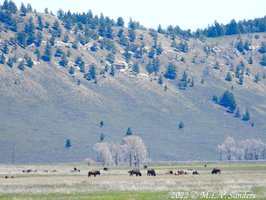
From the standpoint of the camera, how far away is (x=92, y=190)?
207ft

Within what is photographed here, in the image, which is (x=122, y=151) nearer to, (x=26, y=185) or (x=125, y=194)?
(x=26, y=185)

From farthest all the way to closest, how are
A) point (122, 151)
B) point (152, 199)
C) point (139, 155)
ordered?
point (122, 151), point (139, 155), point (152, 199)

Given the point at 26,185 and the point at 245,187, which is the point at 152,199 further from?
the point at 26,185

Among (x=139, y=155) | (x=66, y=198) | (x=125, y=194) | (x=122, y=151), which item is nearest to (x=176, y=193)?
(x=125, y=194)

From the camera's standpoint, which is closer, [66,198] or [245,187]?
[66,198]

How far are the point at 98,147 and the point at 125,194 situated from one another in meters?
133

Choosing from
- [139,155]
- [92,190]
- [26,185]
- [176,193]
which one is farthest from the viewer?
[139,155]

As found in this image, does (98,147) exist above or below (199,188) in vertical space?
above

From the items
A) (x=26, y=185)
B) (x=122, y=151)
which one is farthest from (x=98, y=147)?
(x=26, y=185)

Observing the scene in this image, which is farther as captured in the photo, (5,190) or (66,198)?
(5,190)

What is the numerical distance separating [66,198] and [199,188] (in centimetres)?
1487

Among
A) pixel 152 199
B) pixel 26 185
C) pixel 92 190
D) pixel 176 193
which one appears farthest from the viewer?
pixel 26 185

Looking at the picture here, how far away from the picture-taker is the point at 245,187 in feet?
210

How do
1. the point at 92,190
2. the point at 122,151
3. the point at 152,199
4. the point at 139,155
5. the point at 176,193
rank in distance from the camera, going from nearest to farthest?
the point at 152,199 → the point at 176,193 → the point at 92,190 → the point at 139,155 → the point at 122,151
